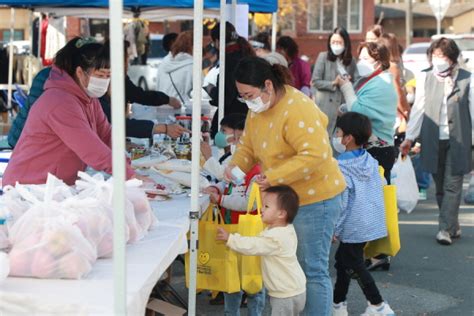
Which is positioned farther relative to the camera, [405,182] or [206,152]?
[405,182]

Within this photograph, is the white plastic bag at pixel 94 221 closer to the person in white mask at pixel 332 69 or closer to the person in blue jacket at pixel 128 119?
the person in blue jacket at pixel 128 119

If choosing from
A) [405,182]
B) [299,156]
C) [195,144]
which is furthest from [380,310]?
[405,182]

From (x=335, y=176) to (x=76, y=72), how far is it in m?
1.51

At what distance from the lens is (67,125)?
506 cm

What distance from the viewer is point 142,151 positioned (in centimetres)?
712

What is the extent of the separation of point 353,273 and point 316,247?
→ 1.10 m

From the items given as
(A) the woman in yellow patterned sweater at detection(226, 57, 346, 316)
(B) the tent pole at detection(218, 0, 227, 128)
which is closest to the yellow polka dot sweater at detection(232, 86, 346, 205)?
(A) the woman in yellow patterned sweater at detection(226, 57, 346, 316)

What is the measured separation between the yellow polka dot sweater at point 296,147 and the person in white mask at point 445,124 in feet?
12.3

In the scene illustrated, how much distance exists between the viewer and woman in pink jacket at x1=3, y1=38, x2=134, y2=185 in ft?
16.6

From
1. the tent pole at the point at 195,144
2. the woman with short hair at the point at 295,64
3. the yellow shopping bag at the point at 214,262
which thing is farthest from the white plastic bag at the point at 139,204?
the woman with short hair at the point at 295,64

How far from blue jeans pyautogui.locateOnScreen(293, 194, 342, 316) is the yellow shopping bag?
1.36 ft

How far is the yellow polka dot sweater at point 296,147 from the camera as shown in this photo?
5086 mm

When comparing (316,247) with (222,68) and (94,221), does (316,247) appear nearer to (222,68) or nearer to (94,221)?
(94,221)

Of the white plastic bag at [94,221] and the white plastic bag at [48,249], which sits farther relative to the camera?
the white plastic bag at [94,221]
